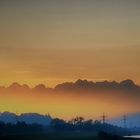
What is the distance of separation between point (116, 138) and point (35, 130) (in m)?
89.0

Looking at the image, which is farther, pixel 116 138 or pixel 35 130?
pixel 35 130

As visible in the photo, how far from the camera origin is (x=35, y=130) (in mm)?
185750

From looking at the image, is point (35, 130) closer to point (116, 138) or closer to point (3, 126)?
point (3, 126)

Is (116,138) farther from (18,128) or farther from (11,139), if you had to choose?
(18,128)

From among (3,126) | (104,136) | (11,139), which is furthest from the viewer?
(3,126)

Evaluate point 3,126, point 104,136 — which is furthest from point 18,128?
point 104,136

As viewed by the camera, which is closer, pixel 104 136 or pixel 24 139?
pixel 24 139

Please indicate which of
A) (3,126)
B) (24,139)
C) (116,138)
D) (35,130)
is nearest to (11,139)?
(24,139)

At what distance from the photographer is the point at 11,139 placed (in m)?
99.8

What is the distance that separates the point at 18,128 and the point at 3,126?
7.50 metres

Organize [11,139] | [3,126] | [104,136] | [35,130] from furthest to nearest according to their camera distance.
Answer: [35,130], [3,126], [104,136], [11,139]

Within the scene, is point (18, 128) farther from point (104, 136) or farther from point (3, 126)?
point (104, 136)

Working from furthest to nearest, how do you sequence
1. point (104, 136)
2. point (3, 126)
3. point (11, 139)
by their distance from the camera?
point (3, 126), point (104, 136), point (11, 139)

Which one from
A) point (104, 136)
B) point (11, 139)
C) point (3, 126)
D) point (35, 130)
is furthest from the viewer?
point (35, 130)
